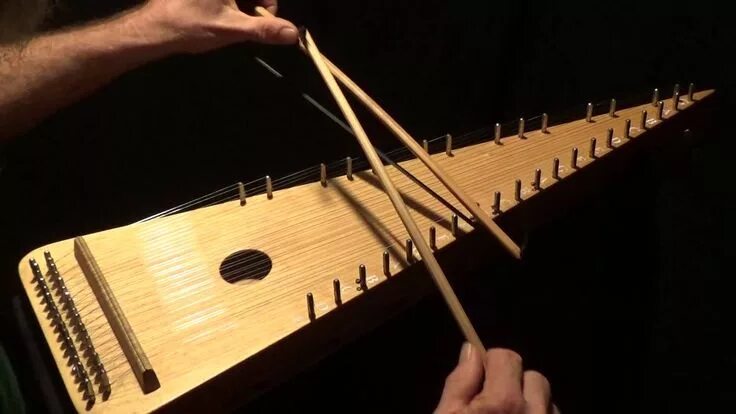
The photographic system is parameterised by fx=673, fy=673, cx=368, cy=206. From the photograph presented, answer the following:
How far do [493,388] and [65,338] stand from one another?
606 mm

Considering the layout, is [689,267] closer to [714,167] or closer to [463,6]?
[714,167]

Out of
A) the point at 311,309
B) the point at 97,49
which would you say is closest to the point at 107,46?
the point at 97,49

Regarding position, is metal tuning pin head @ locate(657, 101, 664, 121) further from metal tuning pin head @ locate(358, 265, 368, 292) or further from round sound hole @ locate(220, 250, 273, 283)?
round sound hole @ locate(220, 250, 273, 283)

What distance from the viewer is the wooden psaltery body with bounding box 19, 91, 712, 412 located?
0.93m

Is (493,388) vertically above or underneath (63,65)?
underneath

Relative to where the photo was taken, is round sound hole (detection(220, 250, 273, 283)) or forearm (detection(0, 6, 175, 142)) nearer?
round sound hole (detection(220, 250, 273, 283))

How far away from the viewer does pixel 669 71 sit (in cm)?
158

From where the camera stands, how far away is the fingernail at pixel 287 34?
1.19m

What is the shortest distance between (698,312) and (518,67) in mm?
798

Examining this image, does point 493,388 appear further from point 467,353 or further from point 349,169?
point 349,169

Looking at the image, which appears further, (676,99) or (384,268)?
(676,99)

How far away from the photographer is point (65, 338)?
3.16 feet

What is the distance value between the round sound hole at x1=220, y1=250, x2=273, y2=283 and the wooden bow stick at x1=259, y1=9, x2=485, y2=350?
23 centimetres

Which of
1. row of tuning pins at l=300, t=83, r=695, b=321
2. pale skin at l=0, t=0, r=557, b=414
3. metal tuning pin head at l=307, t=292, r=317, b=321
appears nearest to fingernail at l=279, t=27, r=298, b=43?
pale skin at l=0, t=0, r=557, b=414
